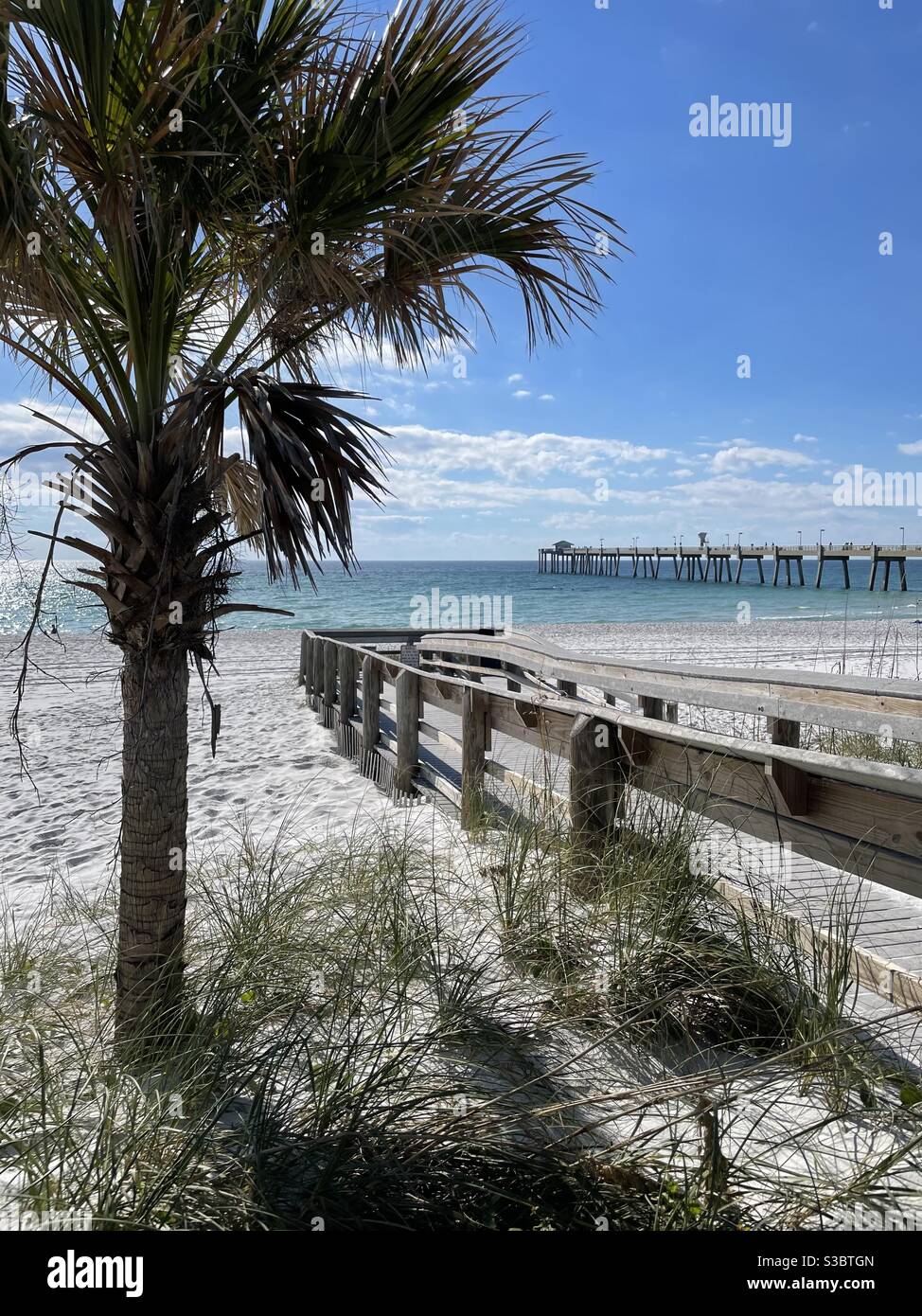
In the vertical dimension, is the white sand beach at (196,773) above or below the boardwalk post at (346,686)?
below

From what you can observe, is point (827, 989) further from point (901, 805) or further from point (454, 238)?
point (454, 238)

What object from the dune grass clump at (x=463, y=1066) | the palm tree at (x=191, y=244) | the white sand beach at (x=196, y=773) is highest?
the palm tree at (x=191, y=244)

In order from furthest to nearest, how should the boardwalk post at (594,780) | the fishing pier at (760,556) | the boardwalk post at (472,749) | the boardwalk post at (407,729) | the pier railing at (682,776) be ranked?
the fishing pier at (760,556) → the boardwalk post at (407,729) → the boardwalk post at (472,749) → the boardwalk post at (594,780) → the pier railing at (682,776)

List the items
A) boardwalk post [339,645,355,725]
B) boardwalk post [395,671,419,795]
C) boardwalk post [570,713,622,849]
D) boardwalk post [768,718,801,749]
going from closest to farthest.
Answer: boardwalk post [570,713,622,849] < boardwalk post [768,718,801,749] < boardwalk post [395,671,419,795] < boardwalk post [339,645,355,725]

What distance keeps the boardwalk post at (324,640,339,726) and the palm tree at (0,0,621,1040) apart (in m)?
6.97

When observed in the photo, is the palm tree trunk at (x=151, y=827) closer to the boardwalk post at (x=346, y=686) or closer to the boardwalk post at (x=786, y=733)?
the boardwalk post at (x=786, y=733)

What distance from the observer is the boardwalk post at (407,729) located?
259 inches

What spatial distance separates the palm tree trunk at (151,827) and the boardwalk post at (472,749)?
212 centimetres

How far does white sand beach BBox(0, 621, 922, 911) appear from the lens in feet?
19.1

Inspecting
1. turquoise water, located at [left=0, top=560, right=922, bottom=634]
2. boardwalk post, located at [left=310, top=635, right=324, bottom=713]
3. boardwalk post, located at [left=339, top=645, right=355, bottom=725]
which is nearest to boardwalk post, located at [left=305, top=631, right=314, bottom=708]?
boardwalk post, located at [left=310, top=635, right=324, bottom=713]

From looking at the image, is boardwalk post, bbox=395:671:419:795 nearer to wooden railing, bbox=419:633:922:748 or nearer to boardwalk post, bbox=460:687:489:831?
wooden railing, bbox=419:633:922:748

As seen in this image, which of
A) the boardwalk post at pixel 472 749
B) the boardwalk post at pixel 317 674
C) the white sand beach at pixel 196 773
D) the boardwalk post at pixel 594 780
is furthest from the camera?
the boardwalk post at pixel 317 674

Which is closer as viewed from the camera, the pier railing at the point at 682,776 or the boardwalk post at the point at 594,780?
the pier railing at the point at 682,776

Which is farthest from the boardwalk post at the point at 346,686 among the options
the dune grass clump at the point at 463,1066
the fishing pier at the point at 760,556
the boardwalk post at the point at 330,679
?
the fishing pier at the point at 760,556
